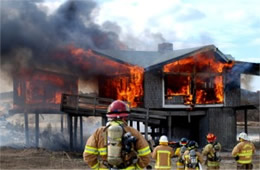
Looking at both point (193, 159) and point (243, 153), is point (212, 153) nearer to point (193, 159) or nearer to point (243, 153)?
point (243, 153)

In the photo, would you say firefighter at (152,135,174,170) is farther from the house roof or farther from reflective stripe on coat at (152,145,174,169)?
the house roof

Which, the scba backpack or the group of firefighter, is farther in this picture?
the scba backpack

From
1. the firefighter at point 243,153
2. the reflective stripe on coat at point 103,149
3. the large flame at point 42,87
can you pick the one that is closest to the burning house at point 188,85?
the large flame at point 42,87

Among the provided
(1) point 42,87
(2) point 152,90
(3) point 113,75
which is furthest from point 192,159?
(1) point 42,87

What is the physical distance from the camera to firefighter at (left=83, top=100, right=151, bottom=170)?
5504mm

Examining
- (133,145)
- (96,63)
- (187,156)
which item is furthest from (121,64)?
(133,145)

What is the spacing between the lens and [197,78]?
2317 cm

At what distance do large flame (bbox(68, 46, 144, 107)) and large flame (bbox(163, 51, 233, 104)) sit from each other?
1590mm

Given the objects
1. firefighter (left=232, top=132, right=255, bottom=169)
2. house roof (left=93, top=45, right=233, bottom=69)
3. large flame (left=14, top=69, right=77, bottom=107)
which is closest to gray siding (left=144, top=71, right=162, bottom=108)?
house roof (left=93, top=45, right=233, bottom=69)

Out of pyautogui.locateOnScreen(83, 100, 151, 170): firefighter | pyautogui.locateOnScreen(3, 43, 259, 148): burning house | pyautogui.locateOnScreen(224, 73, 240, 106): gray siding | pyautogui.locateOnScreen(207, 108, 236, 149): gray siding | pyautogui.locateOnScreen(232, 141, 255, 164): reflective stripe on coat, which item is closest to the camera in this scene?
pyautogui.locateOnScreen(83, 100, 151, 170): firefighter

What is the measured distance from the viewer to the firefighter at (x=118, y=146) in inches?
Answer: 217

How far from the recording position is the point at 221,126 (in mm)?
23406

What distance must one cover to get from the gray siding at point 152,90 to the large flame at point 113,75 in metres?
0.35

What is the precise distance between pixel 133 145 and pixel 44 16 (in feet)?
64.7
